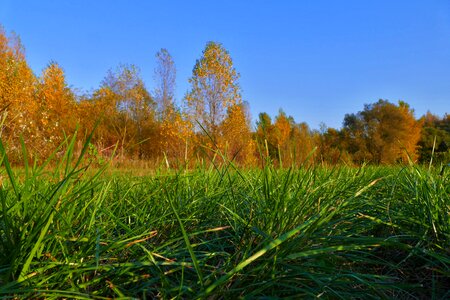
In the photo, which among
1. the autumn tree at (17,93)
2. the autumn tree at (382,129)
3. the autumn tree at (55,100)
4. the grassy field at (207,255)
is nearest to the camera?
the grassy field at (207,255)

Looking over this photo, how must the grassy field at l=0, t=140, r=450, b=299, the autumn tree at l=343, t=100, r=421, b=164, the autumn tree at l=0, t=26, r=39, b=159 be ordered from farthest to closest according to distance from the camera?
the autumn tree at l=343, t=100, r=421, b=164, the autumn tree at l=0, t=26, r=39, b=159, the grassy field at l=0, t=140, r=450, b=299

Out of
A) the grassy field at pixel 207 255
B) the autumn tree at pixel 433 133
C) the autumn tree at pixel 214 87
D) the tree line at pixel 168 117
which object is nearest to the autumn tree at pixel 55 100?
the tree line at pixel 168 117

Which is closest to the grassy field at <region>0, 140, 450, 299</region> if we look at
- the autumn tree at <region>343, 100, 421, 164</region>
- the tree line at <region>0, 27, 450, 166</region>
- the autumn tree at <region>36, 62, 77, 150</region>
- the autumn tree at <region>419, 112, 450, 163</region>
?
the tree line at <region>0, 27, 450, 166</region>

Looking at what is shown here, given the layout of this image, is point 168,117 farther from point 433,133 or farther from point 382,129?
point 433,133

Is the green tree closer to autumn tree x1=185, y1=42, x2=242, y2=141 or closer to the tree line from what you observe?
the tree line

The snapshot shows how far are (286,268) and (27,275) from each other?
2.27ft

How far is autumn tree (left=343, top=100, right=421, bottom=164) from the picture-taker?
82.2 feet

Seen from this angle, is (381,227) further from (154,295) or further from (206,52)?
(206,52)

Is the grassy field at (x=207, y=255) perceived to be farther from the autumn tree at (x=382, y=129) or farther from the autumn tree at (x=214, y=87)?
the autumn tree at (x=382, y=129)

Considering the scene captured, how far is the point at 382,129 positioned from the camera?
86.1ft

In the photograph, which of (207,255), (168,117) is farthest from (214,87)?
(207,255)

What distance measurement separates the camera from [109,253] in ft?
3.19

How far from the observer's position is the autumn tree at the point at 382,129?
2505cm

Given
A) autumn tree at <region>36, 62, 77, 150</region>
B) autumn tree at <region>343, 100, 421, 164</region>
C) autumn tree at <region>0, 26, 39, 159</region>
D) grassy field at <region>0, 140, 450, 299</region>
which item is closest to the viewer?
grassy field at <region>0, 140, 450, 299</region>
